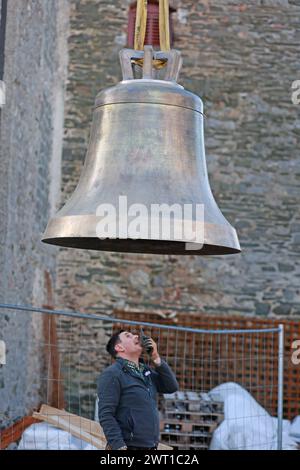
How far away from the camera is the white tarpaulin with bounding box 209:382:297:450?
856 cm

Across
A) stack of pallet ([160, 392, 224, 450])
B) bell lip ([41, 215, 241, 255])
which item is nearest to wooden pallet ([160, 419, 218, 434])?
stack of pallet ([160, 392, 224, 450])

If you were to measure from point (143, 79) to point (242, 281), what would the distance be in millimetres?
7903

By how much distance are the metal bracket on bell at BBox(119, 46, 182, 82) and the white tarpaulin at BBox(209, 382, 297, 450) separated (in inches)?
238

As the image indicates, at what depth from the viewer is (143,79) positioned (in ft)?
10.1

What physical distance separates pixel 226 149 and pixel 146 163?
808 centimetres

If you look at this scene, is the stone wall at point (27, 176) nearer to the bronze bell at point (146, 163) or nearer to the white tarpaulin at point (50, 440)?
the white tarpaulin at point (50, 440)

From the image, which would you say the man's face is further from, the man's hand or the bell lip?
the bell lip

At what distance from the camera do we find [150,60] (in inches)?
120

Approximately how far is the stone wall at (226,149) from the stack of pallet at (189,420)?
1.86m

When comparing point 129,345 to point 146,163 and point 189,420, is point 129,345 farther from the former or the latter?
point 189,420

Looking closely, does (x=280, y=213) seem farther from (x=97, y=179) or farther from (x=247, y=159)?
(x=97, y=179)

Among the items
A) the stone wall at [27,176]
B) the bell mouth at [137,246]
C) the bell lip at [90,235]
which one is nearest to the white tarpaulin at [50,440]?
the stone wall at [27,176]
